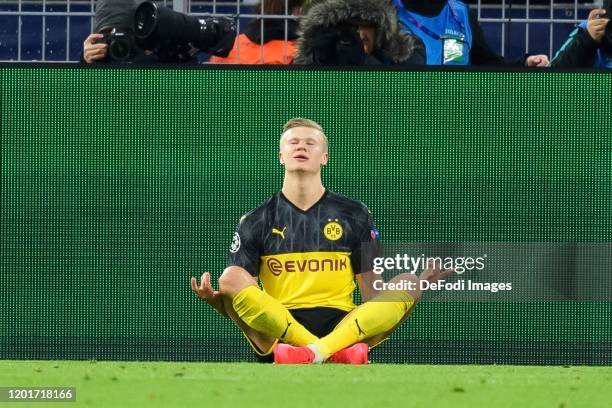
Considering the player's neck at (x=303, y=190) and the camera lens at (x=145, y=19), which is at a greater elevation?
the camera lens at (x=145, y=19)

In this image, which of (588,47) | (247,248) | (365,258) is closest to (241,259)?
(247,248)

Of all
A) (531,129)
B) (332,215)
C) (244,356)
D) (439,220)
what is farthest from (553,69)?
(244,356)

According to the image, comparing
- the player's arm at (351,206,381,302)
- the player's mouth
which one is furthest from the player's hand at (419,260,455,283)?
the player's mouth

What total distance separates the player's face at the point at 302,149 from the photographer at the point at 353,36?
0.69m

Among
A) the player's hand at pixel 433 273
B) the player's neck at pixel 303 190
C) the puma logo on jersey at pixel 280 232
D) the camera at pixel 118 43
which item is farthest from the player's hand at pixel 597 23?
the camera at pixel 118 43

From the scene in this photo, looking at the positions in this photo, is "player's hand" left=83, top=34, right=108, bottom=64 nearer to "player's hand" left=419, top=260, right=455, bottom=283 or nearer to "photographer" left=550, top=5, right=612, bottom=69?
"player's hand" left=419, top=260, right=455, bottom=283

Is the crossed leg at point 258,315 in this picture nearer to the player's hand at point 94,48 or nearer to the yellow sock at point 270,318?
the yellow sock at point 270,318

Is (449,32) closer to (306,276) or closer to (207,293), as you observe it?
(306,276)

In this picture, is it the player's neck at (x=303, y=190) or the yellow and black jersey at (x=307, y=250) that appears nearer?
the yellow and black jersey at (x=307, y=250)

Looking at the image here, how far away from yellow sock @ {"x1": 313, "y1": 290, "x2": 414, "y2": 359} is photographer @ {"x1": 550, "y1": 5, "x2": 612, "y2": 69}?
1.81m

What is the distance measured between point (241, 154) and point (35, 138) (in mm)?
1234

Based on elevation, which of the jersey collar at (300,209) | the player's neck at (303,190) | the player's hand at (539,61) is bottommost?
the jersey collar at (300,209)

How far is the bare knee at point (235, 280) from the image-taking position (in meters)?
8.38

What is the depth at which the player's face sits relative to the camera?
28.5 ft
